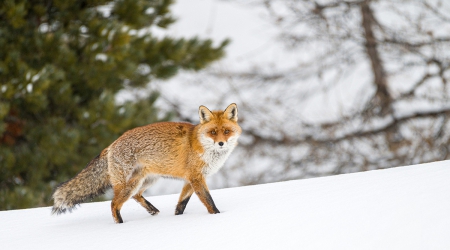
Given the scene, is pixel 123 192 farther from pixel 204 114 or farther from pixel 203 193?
pixel 204 114

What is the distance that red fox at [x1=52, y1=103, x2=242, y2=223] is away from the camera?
4.97 meters

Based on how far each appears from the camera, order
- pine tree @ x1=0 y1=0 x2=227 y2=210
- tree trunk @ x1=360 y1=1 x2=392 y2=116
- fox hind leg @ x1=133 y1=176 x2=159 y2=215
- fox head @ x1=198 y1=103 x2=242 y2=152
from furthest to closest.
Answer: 1. pine tree @ x1=0 y1=0 x2=227 y2=210
2. tree trunk @ x1=360 y1=1 x2=392 y2=116
3. fox hind leg @ x1=133 y1=176 x2=159 y2=215
4. fox head @ x1=198 y1=103 x2=242 y2=152

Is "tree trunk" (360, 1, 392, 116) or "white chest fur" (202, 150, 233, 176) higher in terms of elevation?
"white chest fur" (202, 150, 233, 176)

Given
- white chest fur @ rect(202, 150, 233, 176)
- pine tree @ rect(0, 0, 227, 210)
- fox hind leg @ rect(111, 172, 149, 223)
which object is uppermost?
white chest fur @ rect(202, 150, 233, 176)

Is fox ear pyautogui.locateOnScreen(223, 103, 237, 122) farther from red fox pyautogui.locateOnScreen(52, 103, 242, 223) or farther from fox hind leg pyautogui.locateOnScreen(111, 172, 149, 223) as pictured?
fox hind leg pyautogui.locateOnScreen(111, 172, 149, 223)

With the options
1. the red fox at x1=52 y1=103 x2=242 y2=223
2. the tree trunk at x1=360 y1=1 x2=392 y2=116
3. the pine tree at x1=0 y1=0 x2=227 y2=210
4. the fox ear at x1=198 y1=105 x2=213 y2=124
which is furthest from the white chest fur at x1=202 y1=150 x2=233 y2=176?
the pine tree at x1=0 y1=0 x2=227 y2=210

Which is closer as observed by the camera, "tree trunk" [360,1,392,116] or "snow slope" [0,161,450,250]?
"snow slope" [0,161,450,250]

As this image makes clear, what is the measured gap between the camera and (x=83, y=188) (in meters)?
5.45

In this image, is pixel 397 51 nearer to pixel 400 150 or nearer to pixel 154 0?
pixel 400 150

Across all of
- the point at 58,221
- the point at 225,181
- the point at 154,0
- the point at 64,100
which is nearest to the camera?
the point at 58,221

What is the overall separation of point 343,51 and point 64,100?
261 inches

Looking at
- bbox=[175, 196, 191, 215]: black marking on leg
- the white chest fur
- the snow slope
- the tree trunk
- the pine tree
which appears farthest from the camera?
the pine tree

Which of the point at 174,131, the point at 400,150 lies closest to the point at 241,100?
the point at 400,150

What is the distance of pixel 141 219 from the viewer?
5188 mm
